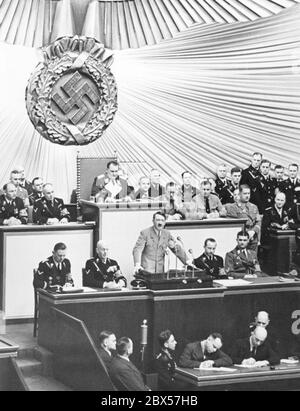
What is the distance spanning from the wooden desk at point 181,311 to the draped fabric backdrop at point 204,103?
174 cm

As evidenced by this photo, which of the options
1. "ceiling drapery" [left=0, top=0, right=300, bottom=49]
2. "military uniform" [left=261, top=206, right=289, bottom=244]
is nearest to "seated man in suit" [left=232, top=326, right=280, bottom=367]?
"military uniform" [left=261, top=206, right=289, bottom=244]

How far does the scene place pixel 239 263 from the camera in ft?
32.3

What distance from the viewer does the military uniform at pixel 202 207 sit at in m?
10.1

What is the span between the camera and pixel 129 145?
34.7 feet

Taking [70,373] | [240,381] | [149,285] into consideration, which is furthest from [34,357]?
[240,381]

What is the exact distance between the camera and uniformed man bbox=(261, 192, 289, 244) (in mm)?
10453

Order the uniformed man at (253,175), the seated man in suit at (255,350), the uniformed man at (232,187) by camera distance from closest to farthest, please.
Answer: the seated man in suit at (255,350)
the uniformed man at (232,187)
the uniformed man at (253,175)

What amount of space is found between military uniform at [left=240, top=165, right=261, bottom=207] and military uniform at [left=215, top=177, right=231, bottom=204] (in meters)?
0.20

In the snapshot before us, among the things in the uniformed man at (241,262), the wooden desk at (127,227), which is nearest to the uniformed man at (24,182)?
the wooden desk at (127,227)

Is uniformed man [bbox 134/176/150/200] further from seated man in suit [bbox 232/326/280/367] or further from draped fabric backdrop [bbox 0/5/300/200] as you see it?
seated man in suit [bbox 232/326/280/367]

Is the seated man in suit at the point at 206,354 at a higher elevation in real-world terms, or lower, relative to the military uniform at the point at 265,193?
lower

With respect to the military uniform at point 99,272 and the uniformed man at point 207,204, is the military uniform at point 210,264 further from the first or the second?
the military uniform at point 99,272

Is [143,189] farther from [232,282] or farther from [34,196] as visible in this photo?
[232,282]

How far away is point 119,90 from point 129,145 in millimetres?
556
